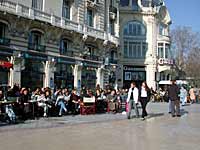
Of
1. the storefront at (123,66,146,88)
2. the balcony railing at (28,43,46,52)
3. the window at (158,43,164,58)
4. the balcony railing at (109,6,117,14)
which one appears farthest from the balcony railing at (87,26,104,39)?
the window at (158,43,164,58)

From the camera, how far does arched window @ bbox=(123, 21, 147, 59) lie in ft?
166

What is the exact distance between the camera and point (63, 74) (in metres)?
32.0

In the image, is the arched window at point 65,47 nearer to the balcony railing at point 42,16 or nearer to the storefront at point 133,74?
the balcony railing at point 42,16

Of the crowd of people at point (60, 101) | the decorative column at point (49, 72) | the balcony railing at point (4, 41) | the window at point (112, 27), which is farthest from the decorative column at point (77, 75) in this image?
the crowd of people at point (60, 101)

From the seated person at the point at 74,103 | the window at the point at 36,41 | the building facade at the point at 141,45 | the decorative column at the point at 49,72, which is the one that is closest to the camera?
the seated person at the point at 74,103

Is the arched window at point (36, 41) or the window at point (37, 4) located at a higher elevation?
the window at point (37, 4)

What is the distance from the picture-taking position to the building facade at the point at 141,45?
5034 centimetres

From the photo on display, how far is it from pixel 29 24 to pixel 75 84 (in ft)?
26.5

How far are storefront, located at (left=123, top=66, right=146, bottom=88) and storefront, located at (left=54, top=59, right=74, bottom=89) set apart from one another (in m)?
17.9

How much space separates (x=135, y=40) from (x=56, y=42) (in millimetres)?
22070

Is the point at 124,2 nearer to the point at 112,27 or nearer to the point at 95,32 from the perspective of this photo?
the point at 112,27

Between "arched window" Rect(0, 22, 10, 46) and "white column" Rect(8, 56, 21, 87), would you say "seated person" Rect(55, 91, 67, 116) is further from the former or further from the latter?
"arched window" Rect(0, 22, 10, 46)

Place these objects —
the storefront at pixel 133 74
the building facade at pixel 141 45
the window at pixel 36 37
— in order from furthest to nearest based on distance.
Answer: the building facade at pixel 141 45 → the storefront at pixel 133 74 → the window at pixel 36 37

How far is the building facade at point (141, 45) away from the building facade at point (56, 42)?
33.0ft
